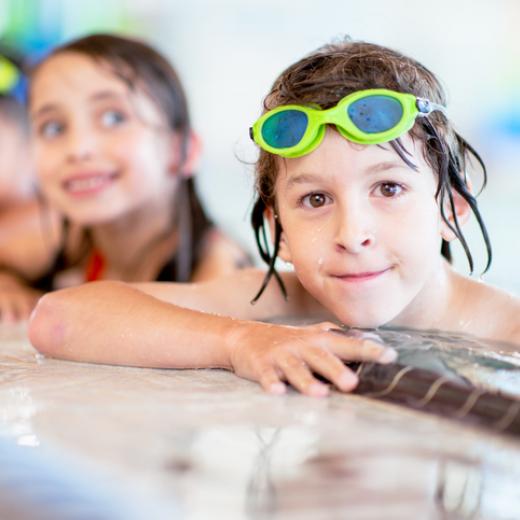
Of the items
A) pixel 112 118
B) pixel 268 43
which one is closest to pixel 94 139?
pixel 112 118

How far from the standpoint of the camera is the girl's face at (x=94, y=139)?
3180 mm

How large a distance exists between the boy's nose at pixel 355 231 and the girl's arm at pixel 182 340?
170mm

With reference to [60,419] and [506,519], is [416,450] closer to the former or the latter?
Answer: [506,519]

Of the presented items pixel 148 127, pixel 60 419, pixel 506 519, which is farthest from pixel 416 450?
pixel 148 127

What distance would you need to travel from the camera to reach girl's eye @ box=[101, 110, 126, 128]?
10.5 ft

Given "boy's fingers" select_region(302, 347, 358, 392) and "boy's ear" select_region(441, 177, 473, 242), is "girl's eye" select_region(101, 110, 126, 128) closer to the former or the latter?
"boy's ear" select_region(441, 177, 473, 242)

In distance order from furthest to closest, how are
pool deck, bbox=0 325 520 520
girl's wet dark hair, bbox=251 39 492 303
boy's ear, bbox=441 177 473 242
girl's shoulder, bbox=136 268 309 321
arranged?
1. girl's shoulder, bbox=136 268 309 321
2. boy's ear, bbox=441 177 473 242
3. girl's wet dark hair, bbox=251 39 492 303
4. pool deck, bbox=0 325 520 520

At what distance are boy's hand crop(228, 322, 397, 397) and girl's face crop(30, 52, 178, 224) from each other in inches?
72.5

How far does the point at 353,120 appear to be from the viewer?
1.64 metres

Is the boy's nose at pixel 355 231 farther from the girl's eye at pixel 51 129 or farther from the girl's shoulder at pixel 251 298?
the girl's eye at pixel 51 129

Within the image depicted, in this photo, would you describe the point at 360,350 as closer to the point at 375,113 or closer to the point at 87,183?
the point at 375,113

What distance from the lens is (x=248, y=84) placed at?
8.09 metres

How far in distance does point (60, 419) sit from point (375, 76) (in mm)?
900

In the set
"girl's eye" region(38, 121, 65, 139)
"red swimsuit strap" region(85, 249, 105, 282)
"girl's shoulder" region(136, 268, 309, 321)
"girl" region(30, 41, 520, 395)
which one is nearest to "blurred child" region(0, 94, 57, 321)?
"red swimsuit strap" region(85, 249, 105, 282)
